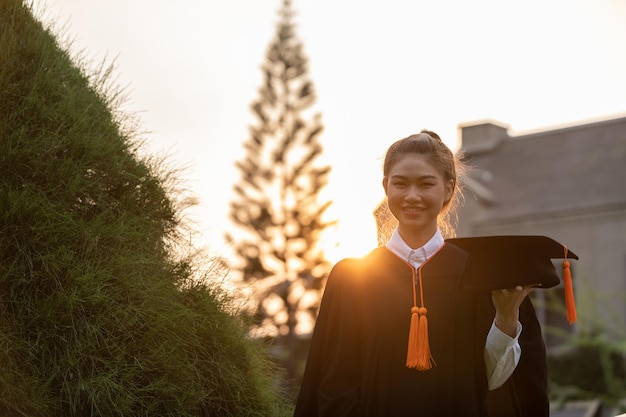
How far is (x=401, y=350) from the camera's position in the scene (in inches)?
137

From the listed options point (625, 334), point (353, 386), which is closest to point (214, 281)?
point (353, 386)

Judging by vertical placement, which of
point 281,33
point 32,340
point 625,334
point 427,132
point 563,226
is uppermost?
point 281,33

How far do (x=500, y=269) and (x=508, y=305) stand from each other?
0.44 ft

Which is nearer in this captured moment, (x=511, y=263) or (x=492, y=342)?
(x=511, y=263)

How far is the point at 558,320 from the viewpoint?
21031mm

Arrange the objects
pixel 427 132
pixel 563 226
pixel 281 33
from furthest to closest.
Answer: pixel 281 33 < pixel 563 226 < pixel 427 132

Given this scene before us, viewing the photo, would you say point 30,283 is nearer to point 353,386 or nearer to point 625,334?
point 353,386

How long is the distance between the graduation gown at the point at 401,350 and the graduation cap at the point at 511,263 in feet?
0.48

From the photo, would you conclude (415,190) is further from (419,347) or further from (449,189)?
(419,347)

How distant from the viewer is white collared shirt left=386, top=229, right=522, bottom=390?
3.45 metres

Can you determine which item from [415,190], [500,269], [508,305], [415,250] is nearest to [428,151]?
[415,190]

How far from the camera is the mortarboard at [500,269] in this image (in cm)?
331

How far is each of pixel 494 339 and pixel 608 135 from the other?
19.8m

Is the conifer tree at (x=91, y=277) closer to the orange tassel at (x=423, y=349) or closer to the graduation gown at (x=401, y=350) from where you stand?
the graduation gown at (x=401, y=350)
